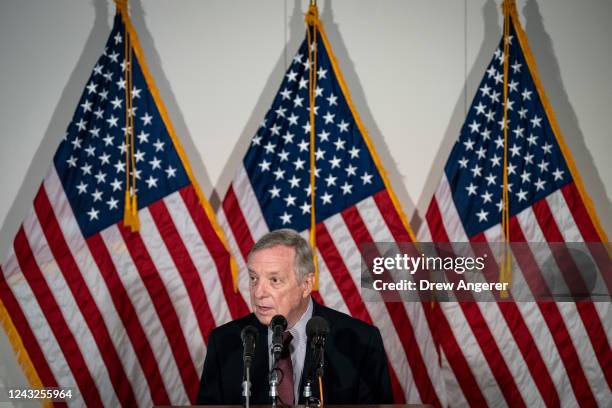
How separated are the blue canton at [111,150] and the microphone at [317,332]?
194cm

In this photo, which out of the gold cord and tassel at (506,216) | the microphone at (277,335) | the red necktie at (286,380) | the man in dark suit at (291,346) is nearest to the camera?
the microphone at (277,335)

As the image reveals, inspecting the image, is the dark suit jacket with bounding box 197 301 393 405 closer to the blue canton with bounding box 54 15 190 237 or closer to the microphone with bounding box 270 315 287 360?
the microphone with bounding box 270 315 287 360

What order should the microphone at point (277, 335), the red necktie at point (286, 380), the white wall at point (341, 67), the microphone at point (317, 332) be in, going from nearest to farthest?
1. the microphone at point (277, 335)
2. the microphone at point (317, 332)
3. the red necktie at point (286, 380)
4. the white wall at point (341, 67)

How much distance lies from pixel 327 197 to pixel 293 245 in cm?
121

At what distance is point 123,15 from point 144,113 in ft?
1.87

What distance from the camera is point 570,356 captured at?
394 cm

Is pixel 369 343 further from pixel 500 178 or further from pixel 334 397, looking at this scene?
pixel 500 178

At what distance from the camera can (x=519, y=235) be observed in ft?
13.1

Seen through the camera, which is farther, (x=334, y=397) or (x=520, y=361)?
(x=520, y=361)

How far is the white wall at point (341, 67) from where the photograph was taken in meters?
4.23

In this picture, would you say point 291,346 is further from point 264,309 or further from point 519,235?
point 519,235

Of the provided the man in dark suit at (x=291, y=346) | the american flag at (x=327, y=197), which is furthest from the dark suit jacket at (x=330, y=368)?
the american flag at (x=327, y=197)

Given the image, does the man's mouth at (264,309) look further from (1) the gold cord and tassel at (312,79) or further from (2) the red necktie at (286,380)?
(1) the gold cord and tassel at (312,79)

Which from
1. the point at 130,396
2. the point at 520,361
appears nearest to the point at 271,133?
the point at 130,396
